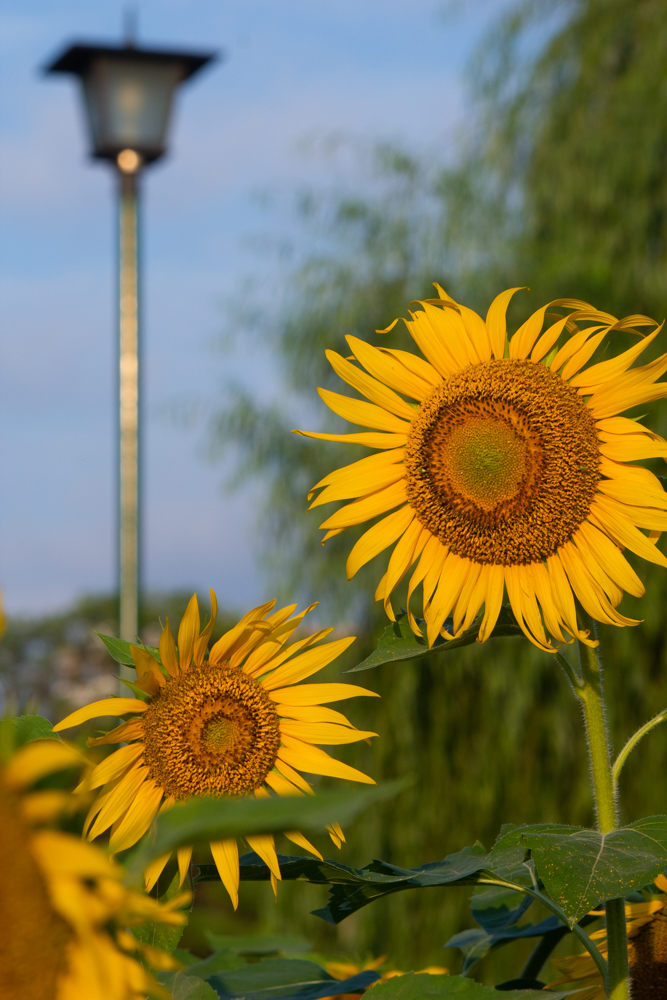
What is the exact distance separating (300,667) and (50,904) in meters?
0.47

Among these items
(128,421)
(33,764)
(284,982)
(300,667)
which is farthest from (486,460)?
(128,421)

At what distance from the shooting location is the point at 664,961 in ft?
3.01

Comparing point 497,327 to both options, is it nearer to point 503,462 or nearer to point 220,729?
point 503,462

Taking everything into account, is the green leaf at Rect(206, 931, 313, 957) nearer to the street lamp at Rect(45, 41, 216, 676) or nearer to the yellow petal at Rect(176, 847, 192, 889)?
the yellow petal at Rect(176, 847, 192, 889)

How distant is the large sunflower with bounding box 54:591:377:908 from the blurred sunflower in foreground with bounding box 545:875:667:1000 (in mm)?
306

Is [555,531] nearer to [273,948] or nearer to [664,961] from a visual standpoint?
[664,961]

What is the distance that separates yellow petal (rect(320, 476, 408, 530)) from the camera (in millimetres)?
927

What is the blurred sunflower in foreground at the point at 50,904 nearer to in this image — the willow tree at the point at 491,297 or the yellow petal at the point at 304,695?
the yellow petal at the point at 304,695

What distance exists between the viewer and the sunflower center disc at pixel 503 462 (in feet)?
3.04

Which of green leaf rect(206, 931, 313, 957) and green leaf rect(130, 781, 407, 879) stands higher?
green leaf rect(130, 781, 407, 879)

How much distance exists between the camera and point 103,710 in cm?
74

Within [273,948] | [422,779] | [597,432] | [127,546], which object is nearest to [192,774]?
[597,432]

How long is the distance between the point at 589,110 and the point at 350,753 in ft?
11.7

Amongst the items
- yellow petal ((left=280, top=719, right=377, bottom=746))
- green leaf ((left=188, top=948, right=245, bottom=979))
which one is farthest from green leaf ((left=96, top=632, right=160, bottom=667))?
green leaf ((left=188, top=948, right=245, bottom=979))
